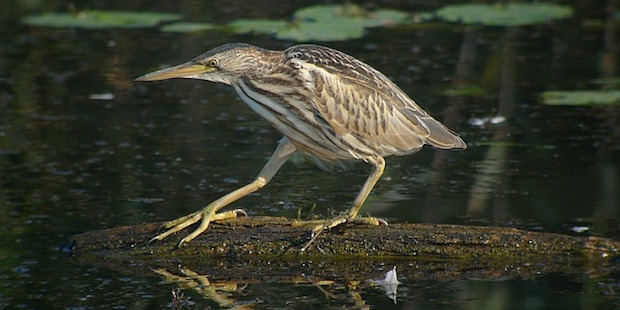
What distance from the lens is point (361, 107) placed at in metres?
6.59

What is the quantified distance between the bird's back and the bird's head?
0.73 feet

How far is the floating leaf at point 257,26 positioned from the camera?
11.4 meters

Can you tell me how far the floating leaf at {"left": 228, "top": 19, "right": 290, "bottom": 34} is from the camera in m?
11.4

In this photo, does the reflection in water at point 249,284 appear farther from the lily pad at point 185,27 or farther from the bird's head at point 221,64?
the lily pad at point 185,27

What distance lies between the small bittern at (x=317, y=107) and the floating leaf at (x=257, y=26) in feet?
15.2

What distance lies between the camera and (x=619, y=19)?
12094 mm

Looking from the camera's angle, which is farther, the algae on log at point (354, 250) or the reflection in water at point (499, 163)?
the reflection in water at point (499, 163)

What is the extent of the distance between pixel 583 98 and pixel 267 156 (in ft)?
8.14

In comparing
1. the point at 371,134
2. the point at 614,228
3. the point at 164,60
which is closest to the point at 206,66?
the point at 371,134

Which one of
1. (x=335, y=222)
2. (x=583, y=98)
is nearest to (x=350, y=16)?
(x=583, y=98)

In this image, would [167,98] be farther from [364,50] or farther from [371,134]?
[371,134]

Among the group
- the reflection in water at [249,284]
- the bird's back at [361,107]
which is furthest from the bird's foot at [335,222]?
the bird's back at [361,107]

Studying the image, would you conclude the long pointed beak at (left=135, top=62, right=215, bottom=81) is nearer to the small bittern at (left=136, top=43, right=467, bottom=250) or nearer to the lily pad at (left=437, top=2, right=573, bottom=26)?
the small bittern at (left=136, top=43, right=467, bottom=250)

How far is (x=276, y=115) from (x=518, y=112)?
3.48 m
